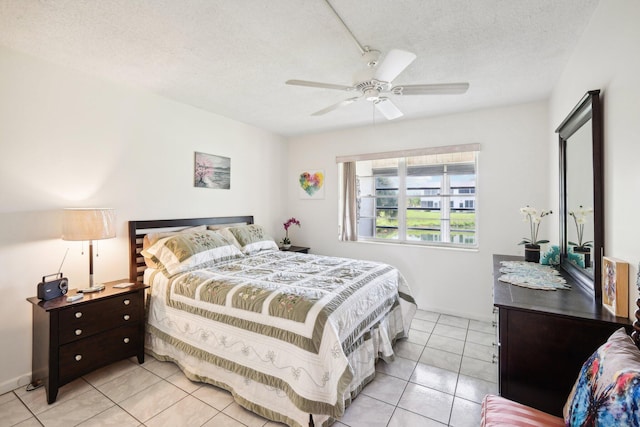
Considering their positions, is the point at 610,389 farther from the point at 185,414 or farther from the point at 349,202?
the point at 349,202

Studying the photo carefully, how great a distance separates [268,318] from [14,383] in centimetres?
212

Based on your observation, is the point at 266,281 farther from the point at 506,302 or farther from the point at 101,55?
the point at 101,55

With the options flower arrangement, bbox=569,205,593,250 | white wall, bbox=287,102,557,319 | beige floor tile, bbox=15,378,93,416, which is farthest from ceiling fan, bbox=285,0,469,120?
beige floor tile, bbox=15,378,93,416

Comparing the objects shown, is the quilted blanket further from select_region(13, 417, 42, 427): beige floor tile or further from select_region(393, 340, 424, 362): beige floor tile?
select_region(13, 417, 42, 427): beige floor tile

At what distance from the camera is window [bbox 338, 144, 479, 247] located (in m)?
3.86

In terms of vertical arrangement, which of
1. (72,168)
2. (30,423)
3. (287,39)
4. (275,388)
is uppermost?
(287,39)

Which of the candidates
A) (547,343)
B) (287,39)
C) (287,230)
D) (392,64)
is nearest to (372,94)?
(392,64)

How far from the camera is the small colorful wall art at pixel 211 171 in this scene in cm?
369

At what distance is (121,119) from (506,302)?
3596 millimetres

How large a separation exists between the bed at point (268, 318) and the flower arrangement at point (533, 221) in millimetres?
1304

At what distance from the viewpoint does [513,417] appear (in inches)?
49.8

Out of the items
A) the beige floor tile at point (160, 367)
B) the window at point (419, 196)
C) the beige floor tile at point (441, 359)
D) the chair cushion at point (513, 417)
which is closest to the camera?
the chair cushion at point (513, 417)

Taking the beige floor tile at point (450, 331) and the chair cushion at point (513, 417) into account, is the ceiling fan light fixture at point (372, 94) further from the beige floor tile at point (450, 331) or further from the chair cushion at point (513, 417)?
the beige floor tile at point (450, 331)

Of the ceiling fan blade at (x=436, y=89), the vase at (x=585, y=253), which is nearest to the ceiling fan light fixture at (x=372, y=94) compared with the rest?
the ceiling fan blade at (x=436, y=89)
